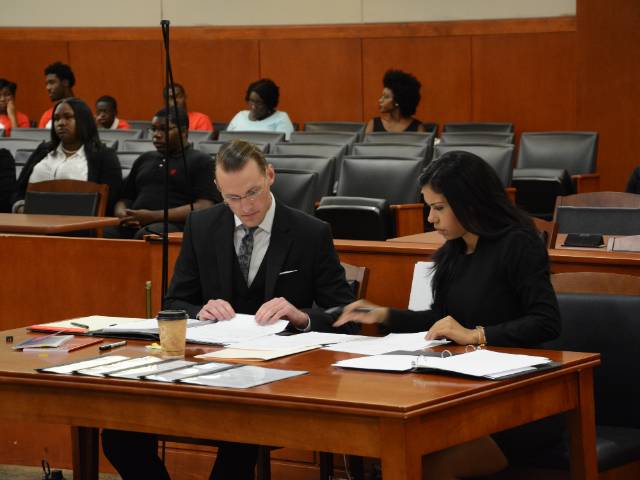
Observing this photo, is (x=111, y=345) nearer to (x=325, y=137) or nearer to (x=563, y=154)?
(x=325, y=137)

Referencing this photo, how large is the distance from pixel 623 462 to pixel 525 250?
0.61 meters

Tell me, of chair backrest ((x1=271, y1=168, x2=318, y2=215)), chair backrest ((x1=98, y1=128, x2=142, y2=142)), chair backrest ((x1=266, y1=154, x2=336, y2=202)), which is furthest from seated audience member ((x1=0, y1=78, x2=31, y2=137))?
chair backrest ((x1=271, y1=168, x2=318, y2=215))

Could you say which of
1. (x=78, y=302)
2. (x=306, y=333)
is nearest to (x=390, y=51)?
(x=78, y=302)

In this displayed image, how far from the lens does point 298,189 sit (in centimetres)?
632

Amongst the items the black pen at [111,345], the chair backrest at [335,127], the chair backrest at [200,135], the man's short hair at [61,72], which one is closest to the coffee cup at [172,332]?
the black pen at [111,345]

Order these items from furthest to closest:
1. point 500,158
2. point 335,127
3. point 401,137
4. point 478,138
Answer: point 335,127, point 478,138, point 401,137, point 500,158

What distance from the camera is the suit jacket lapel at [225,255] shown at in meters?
3.75

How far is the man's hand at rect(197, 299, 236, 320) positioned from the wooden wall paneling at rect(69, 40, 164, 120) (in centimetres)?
984

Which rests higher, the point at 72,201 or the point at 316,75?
the point at 316,75

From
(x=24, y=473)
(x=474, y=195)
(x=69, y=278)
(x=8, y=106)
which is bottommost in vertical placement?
(x=24, y=473)

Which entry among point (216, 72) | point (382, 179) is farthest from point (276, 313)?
point (216, 72)

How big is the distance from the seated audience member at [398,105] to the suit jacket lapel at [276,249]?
18.7 feet

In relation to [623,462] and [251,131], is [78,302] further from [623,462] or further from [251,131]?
[251,131]

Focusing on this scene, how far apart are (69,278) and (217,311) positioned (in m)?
1.77
